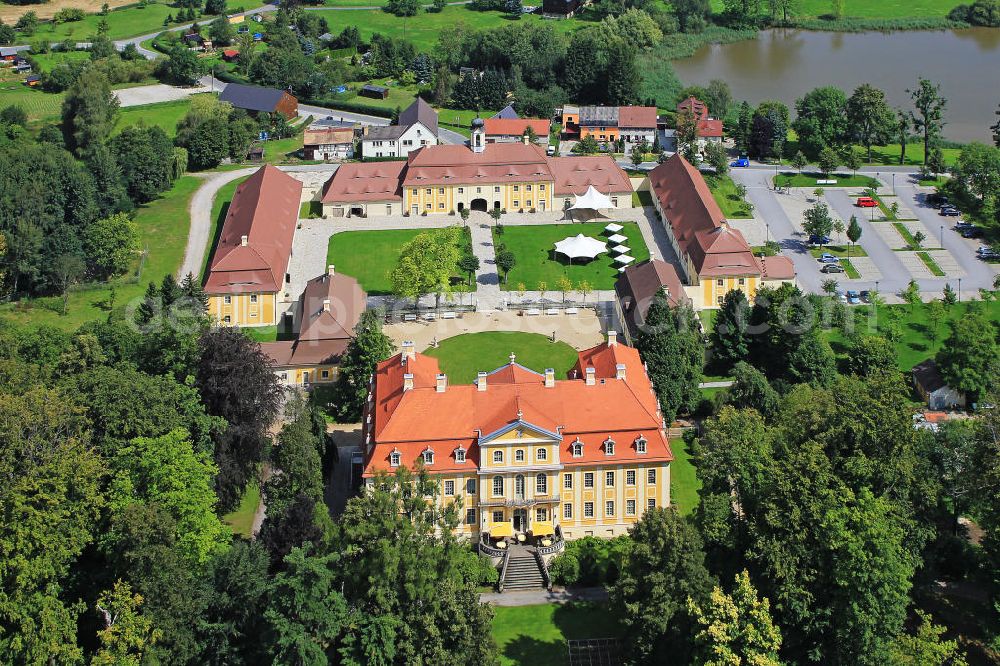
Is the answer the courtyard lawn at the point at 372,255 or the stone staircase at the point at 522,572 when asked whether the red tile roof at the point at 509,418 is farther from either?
the courtyard lawn at the point at 372,255

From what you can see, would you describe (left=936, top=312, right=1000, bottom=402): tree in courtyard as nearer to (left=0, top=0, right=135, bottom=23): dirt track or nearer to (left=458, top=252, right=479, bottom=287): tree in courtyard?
(left=458, top=252, right=479, bottom=287): tree in courtyard

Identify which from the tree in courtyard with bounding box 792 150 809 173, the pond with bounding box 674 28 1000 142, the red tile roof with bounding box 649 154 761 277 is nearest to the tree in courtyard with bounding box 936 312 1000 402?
the red tile roof with bounding box 649 154 761 277

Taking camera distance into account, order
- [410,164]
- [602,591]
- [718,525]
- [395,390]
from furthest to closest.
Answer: [410,164] < [395,390] < [602,591] < [718,525]

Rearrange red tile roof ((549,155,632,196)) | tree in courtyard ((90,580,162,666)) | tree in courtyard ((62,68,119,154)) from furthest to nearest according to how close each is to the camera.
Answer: tree in courtyard ((62,68,119,154)), red tile roof ((549,155,632,196)), tree in courtyard ((90,580,162,666))

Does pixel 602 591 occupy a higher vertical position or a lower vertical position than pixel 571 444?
lower

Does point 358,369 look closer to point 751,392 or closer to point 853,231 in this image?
point 751,392

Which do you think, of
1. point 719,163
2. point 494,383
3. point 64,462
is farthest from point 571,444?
point 719,163

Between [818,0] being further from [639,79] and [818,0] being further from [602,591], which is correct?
[602,591]
